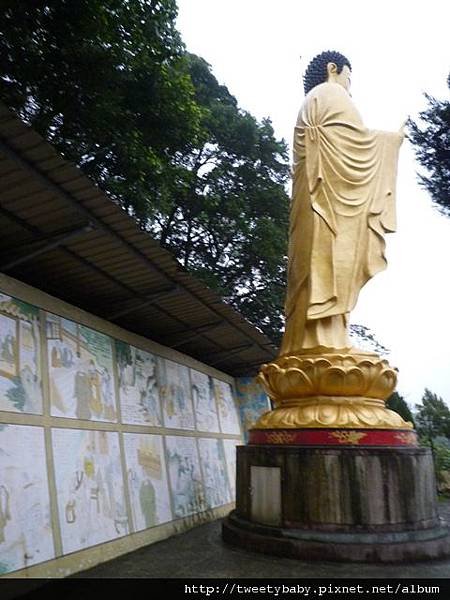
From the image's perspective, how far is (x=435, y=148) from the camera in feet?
38.5

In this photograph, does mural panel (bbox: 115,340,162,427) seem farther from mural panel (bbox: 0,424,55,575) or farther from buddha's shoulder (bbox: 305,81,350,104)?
buddha's shoulder (bbox: 305,81,350,104)

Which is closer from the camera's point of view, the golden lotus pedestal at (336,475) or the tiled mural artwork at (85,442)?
the tiled mural artwork at (85,442)

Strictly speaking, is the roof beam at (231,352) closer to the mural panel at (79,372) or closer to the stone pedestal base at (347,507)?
the mural panel at (79,372)

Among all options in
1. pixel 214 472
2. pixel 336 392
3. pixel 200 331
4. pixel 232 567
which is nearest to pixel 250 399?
pixel 214 472

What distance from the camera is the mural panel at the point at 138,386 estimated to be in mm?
6203

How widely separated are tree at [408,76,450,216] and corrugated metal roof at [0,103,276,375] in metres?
6.59

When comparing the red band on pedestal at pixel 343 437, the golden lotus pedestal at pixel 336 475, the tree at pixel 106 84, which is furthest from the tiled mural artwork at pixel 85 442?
the tree at pixel 106 84

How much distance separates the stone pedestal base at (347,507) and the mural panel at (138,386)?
187cm

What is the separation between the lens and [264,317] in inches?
569

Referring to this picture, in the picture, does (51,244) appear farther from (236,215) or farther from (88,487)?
(236,215)
